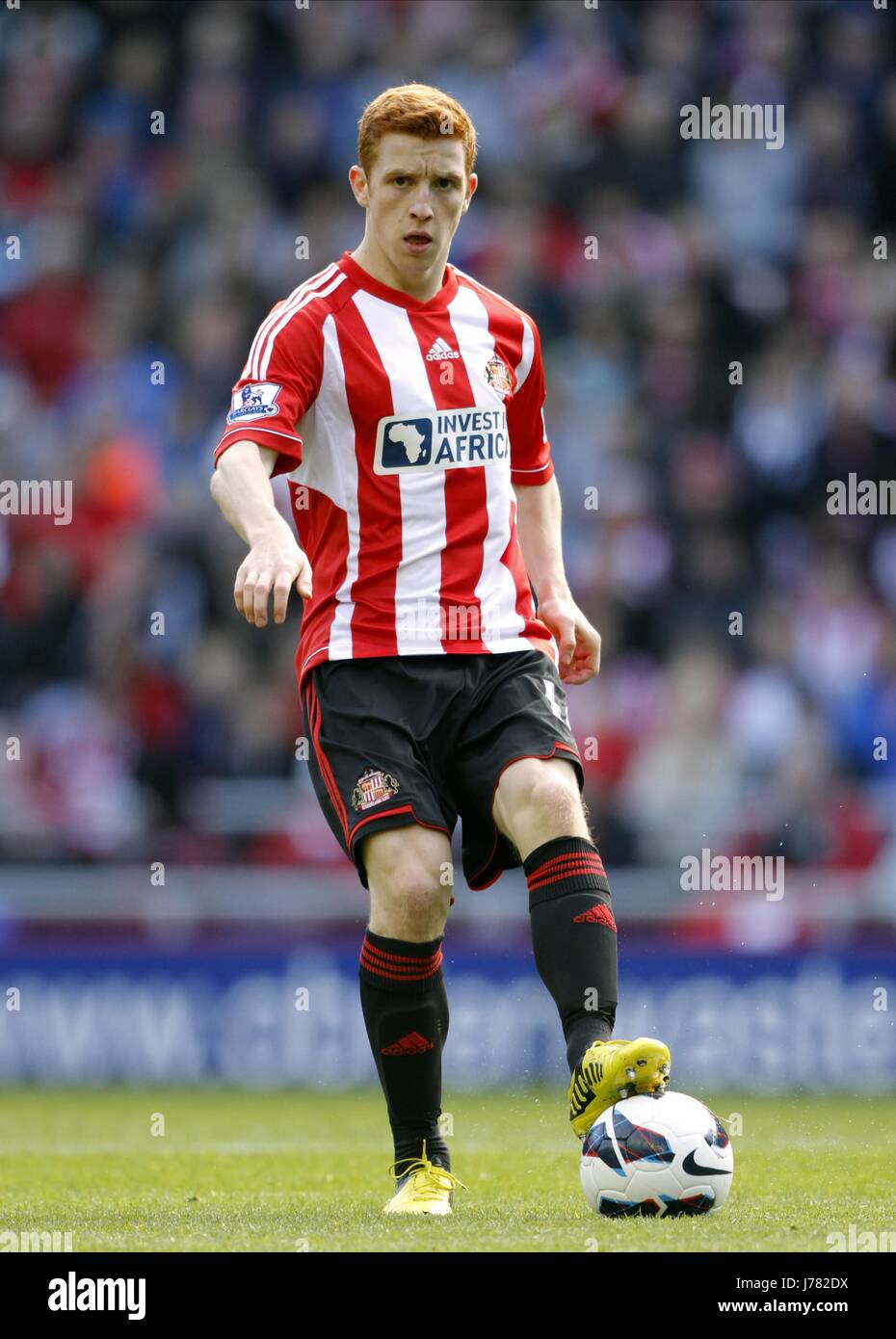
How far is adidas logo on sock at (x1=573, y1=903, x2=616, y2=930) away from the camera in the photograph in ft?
14.1

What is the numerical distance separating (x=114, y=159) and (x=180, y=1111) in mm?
7410

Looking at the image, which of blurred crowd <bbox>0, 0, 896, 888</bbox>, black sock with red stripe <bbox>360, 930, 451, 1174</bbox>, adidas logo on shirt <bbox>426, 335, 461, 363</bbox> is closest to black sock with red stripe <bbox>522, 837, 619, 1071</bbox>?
black sock with red stripe <bbox>360, 930, 451, 1174</bbox>

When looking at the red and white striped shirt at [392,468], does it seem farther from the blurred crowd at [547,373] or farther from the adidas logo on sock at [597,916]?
the blurred crowd at [547,373]

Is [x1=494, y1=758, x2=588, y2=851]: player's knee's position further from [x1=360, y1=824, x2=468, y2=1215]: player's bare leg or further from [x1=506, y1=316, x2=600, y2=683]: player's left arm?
[x1=506, y1=316, x2=600, y2=683]: player's left arm

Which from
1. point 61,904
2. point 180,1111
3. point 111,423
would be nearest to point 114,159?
point 111,423

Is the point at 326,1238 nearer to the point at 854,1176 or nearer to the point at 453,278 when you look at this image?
the point at 854,1176

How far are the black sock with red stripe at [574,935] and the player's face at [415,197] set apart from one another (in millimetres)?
1393

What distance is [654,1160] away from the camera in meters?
4.04

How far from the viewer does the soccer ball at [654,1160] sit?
4.04 metres

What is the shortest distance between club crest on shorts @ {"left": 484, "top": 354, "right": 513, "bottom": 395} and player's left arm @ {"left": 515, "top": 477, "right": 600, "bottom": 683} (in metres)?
0.34

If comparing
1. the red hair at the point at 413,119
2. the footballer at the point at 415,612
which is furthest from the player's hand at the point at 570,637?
the red hair at the point at 413,119

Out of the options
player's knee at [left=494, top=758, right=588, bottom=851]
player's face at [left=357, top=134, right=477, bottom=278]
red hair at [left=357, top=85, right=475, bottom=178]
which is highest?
red hair at [left=357, top=85, right=475, bottom=178]

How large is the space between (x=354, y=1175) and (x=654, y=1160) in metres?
1.71

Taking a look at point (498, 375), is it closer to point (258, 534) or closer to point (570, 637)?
point (570, 637)
